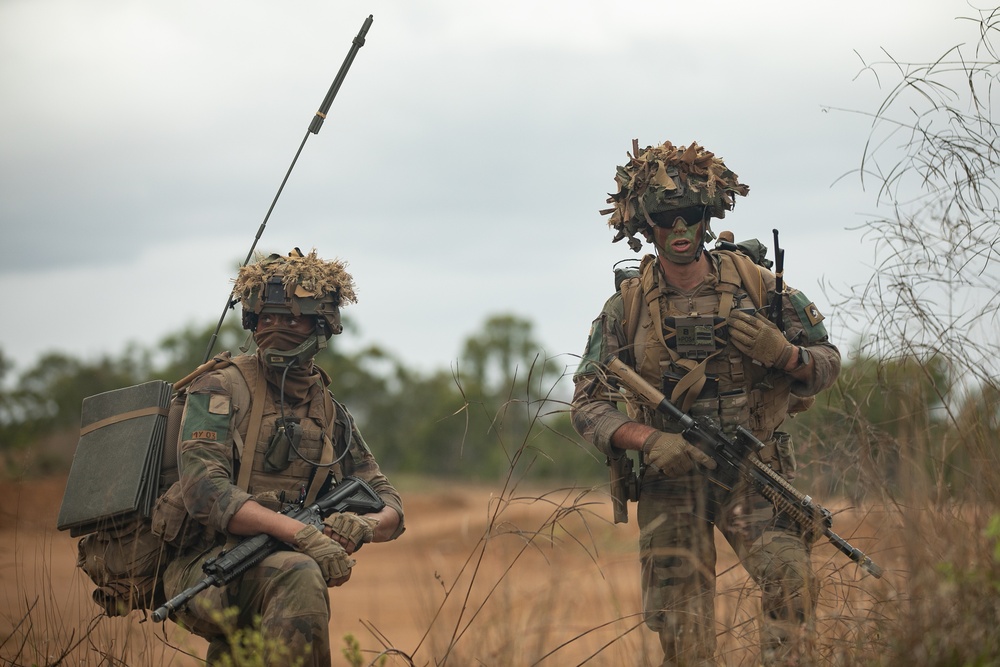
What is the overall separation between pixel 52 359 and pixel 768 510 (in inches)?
1826

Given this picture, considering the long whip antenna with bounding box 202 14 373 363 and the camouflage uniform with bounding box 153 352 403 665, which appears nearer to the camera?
the camouflage uniform with bounding box 153 352 403 665

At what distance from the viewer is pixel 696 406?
5.14m

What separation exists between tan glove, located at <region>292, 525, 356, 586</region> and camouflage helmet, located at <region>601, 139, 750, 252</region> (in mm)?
2038

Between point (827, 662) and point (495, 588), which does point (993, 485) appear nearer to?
point (827, 662)

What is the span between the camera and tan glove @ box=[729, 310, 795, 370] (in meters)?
4.94

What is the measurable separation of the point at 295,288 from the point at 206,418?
29.4 inches

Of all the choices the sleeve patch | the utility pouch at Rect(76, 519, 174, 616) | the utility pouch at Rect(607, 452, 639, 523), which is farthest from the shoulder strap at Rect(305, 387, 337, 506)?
the utility pouch at Rect(607, 452, 639, 523)

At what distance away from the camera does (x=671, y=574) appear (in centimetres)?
500

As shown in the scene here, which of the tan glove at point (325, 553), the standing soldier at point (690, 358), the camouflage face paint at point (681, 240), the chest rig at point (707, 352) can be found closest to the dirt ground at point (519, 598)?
the standing soldier at point (690, 358)

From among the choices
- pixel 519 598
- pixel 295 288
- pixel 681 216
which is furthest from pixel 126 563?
pixel 681 216

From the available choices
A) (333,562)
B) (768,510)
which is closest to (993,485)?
(768,510)

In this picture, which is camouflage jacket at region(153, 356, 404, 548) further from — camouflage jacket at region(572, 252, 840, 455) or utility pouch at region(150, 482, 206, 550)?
camouflage jacket at region(572, 252, 840, 455)

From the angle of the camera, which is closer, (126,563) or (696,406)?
(126,563)

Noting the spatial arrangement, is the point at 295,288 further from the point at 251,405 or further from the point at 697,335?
the point at 697,335
